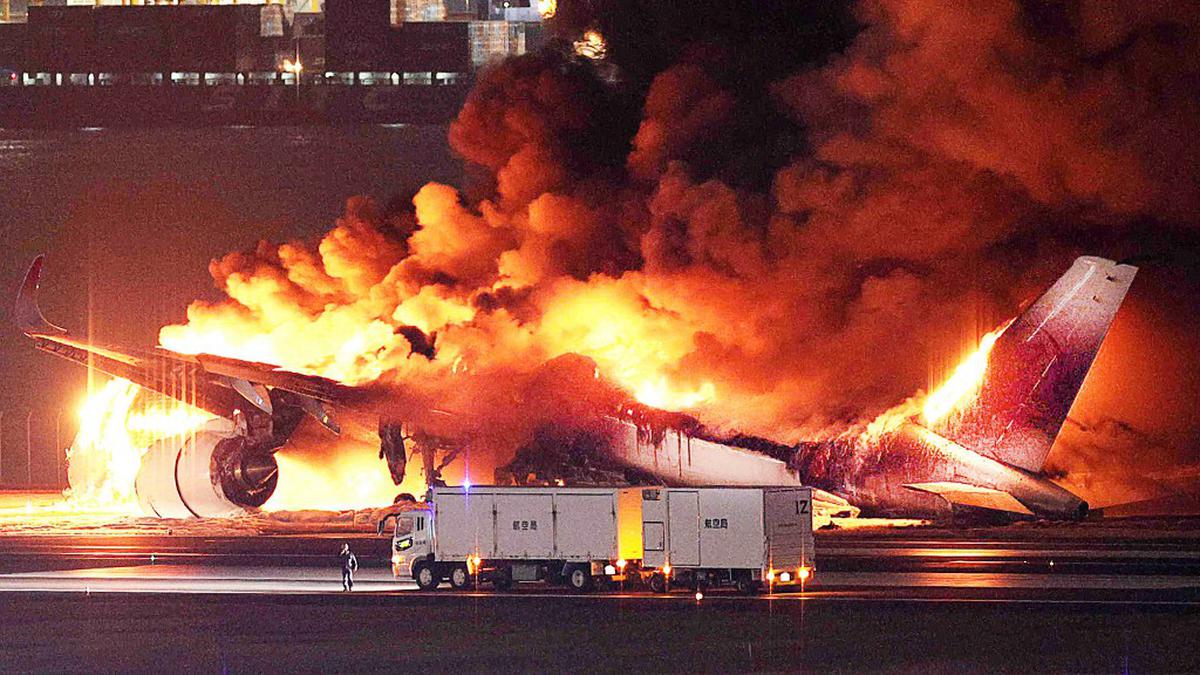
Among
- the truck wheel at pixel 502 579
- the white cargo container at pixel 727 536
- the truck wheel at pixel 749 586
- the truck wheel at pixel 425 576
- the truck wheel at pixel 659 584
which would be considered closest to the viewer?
the white cargo container at pixel 727 536

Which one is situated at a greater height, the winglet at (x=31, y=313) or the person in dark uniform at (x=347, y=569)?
the winglet at (x=31, y=313)

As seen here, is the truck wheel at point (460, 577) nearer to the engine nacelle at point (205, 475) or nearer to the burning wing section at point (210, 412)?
the burning wing section at point (210, 412)

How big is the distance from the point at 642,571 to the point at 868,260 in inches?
757

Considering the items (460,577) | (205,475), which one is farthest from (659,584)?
(205,475)

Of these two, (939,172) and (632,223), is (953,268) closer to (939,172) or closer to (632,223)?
(939,172)

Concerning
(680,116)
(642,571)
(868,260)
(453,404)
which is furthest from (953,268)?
(642,571)

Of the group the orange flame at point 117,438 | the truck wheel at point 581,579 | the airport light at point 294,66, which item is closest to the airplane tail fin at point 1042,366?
the truck wheel at point 581,579

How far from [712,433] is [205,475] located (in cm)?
1877

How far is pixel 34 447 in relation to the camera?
89.7 m

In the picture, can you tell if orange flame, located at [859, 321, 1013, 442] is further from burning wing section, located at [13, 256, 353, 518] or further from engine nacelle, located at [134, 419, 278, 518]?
engine nacelle, located at [134, 419, 278, 518]

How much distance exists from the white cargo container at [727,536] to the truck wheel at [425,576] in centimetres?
466

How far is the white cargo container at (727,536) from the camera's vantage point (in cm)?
3816

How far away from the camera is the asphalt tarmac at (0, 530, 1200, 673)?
2753 cm

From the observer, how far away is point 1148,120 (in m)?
51.6
